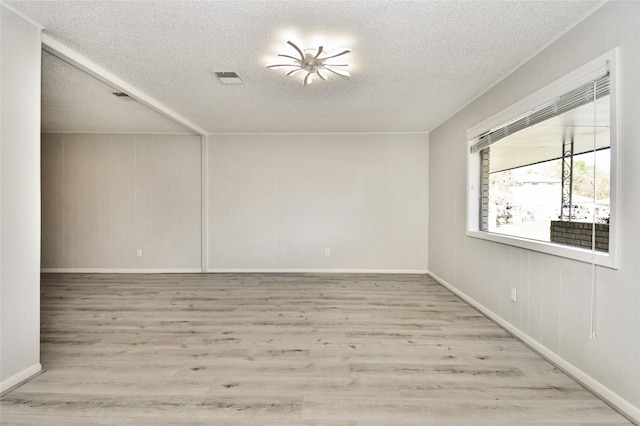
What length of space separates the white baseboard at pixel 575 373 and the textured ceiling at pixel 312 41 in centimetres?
248

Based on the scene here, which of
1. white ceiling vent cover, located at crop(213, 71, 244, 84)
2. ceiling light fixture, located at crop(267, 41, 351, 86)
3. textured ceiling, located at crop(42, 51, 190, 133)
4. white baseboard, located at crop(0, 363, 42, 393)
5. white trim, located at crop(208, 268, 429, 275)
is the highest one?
textured ceiling, located at crop(42, 51, 190, 133)

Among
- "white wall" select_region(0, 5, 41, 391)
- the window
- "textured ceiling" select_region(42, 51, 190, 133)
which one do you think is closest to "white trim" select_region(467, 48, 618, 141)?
the window

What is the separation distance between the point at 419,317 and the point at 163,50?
364cm

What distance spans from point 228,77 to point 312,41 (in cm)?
115

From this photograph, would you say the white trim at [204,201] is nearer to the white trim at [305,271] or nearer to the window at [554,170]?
the white trim at [305,271]

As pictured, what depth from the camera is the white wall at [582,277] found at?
6.07 ft

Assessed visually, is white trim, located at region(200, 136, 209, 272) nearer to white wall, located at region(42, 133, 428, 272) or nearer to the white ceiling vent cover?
white wall, located at region(42, 133, 428, 272)

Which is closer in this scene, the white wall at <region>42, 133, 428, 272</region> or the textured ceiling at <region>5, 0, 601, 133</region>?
the textured ceiling at <region>5, 0, 601, 133</region>

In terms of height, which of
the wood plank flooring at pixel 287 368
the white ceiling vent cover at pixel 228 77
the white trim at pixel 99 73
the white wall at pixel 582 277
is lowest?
the wood plank flooring at pixel 287 368

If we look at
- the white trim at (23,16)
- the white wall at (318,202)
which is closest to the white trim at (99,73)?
the white trim at (23,16)

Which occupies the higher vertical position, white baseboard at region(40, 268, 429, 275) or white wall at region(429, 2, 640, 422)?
white wall at region(429, 2, 640, 422)

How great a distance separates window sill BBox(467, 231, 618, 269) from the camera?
6.66 ft

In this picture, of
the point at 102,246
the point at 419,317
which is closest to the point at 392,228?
the point at 419,317

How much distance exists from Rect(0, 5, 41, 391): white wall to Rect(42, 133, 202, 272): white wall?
357 centimetres
